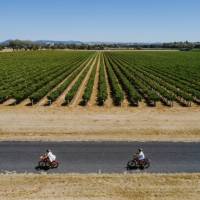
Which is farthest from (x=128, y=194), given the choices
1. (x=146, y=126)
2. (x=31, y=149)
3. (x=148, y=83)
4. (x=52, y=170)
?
(x=148, y=83)

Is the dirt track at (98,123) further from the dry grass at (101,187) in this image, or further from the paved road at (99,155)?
the dry grass at (101,187)

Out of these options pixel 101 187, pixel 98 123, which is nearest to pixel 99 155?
pixel 101 187

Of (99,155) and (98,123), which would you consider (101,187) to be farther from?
(98,123)

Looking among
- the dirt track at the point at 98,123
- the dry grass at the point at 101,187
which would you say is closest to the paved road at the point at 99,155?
the dry grass at the point at 101,187

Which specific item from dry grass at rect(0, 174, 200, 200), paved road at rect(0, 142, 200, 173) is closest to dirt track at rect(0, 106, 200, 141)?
paved road at rect(0, 142, 200, 173)

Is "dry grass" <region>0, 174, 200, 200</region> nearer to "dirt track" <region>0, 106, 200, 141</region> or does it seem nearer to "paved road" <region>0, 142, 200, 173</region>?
"paved road" <region>0, 142, 200, 173</region>

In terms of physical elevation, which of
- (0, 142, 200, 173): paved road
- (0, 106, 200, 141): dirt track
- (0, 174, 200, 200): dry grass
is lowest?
(0, 106, 200, 141): dirt track

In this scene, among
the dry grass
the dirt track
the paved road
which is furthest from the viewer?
the dirt track
